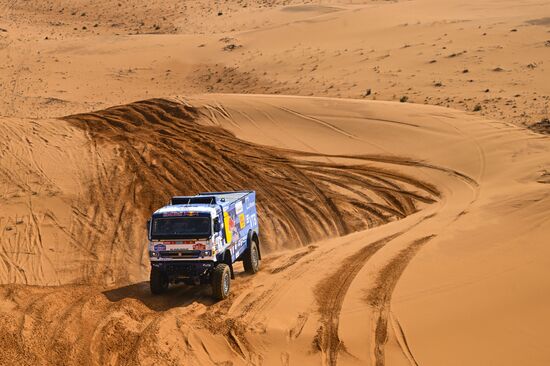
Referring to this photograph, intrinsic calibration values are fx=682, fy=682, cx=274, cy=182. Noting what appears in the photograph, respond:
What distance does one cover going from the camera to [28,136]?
27500mm

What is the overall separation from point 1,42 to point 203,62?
57.9ft

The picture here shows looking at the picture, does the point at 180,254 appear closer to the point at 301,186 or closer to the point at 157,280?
the point at 157,280

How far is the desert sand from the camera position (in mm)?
12680

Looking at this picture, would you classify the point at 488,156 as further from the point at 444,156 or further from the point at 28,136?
the point at 28,136

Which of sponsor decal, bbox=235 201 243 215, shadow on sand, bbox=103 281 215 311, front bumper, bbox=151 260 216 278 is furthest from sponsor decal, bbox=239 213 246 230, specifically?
front bumper, bbox=151 260 216 278

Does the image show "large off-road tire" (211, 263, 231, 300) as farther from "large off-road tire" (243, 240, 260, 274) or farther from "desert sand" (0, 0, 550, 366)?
"large off-road tire" (243, 240, 260, 274)

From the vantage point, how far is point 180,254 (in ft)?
50.6

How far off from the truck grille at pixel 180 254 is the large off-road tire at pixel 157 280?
40cm

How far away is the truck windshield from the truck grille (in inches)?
12.6

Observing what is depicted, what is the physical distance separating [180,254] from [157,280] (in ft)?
2.87

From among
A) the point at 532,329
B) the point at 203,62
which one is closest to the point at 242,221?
the point at 532,329

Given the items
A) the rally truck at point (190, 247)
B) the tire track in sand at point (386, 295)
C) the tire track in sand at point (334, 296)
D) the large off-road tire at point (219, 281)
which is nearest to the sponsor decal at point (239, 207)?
the rally truck at point (190, 247)

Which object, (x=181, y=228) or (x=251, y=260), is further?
(x=251, y=260)

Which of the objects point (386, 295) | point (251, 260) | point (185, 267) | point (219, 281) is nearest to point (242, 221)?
point (251, 260)
